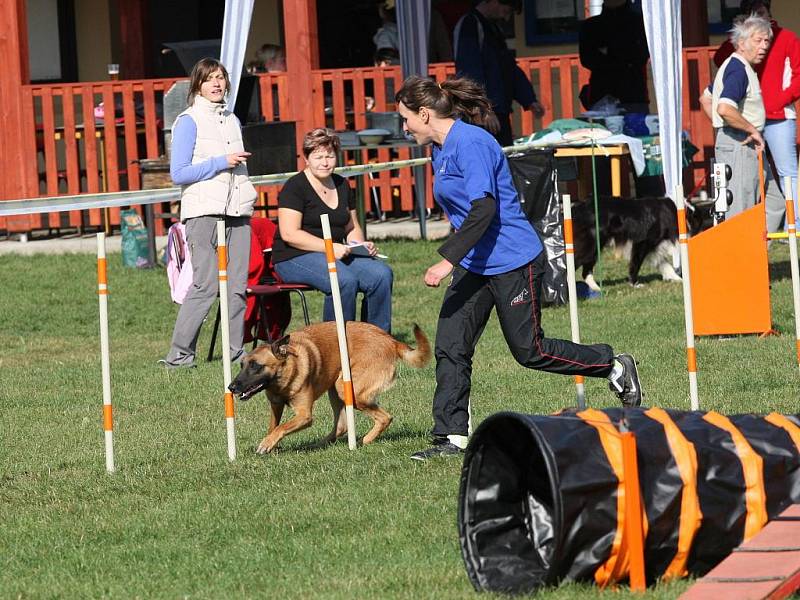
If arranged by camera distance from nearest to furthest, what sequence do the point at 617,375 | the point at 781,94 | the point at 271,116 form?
the point at 617,375 < the point at 781,94 < the point at 271,116

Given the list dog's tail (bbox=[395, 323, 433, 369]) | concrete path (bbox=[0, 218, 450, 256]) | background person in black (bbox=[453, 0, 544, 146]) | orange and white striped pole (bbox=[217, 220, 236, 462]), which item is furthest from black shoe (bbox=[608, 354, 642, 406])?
concrete path (bbox=[0, 218, 450, 256])

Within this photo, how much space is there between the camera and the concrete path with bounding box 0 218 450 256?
52.0 ft

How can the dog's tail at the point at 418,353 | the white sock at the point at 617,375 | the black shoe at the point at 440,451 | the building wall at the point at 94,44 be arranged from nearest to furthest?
the black shoe at the point at 440,451 → the white sock at the point at 617,375 → the dog's tail at the point at 418,353 → the building wall at the point at 94,44

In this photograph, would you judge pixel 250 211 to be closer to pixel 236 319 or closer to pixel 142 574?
pixel 236 319

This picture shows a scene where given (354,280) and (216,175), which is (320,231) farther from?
(216,175)

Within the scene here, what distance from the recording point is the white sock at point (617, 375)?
23.4 ft

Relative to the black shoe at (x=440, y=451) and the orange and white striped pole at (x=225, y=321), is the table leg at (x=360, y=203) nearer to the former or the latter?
the orange and white striped pole at (x=225, y=321)

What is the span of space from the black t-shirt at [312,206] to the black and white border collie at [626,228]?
315 centimetres

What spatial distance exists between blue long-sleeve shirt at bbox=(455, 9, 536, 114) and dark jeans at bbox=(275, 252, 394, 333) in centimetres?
410

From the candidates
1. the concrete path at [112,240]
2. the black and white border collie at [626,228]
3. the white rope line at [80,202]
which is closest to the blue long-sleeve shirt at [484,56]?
the black and white border collie at [626,228]

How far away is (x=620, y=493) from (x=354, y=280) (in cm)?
510

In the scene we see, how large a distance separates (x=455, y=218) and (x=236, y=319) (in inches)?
141

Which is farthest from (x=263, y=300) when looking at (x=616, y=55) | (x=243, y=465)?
(x=616, y=55)

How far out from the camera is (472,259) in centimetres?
685
